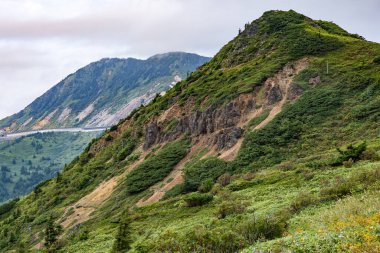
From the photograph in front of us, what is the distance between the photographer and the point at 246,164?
1960 inches

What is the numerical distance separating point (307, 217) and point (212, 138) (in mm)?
40106

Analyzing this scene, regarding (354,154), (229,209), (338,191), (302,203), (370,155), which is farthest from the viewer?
(354,154)

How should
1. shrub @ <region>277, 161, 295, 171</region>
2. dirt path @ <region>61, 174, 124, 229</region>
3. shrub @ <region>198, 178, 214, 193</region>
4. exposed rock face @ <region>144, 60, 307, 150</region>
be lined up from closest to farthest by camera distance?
shrub @ <region>277, 161, 295, 171</region>, shrub @ <region>198, 178, 214, 193</region>, exposed rock face @ <region>144, 60, 307, 150</region>, dirt path @ <region>61, 174, 124, 229</region>

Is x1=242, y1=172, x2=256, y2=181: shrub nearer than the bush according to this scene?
No

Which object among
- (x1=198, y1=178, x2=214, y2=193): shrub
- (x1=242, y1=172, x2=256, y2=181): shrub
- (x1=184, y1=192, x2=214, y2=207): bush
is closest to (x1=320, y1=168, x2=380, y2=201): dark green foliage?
(x1=184, y1=192, x2=214, y2=207): bush

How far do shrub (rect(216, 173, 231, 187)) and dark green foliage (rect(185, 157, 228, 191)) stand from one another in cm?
161

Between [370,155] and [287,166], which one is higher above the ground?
[370,155]

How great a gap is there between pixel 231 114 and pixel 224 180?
737 inches

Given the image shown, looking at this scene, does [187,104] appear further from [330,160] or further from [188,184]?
[330,160]

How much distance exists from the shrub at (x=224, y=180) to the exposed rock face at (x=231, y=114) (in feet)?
28.8

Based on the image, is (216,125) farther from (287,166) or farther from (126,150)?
(287,166)

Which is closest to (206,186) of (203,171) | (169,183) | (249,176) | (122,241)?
(249,176)

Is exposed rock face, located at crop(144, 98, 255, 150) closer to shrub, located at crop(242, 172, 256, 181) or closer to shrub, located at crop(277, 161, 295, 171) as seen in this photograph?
shrub, located at crop(242, 172, 256, 181)

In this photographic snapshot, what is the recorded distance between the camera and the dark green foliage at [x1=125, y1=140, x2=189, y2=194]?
5878 centimetres
